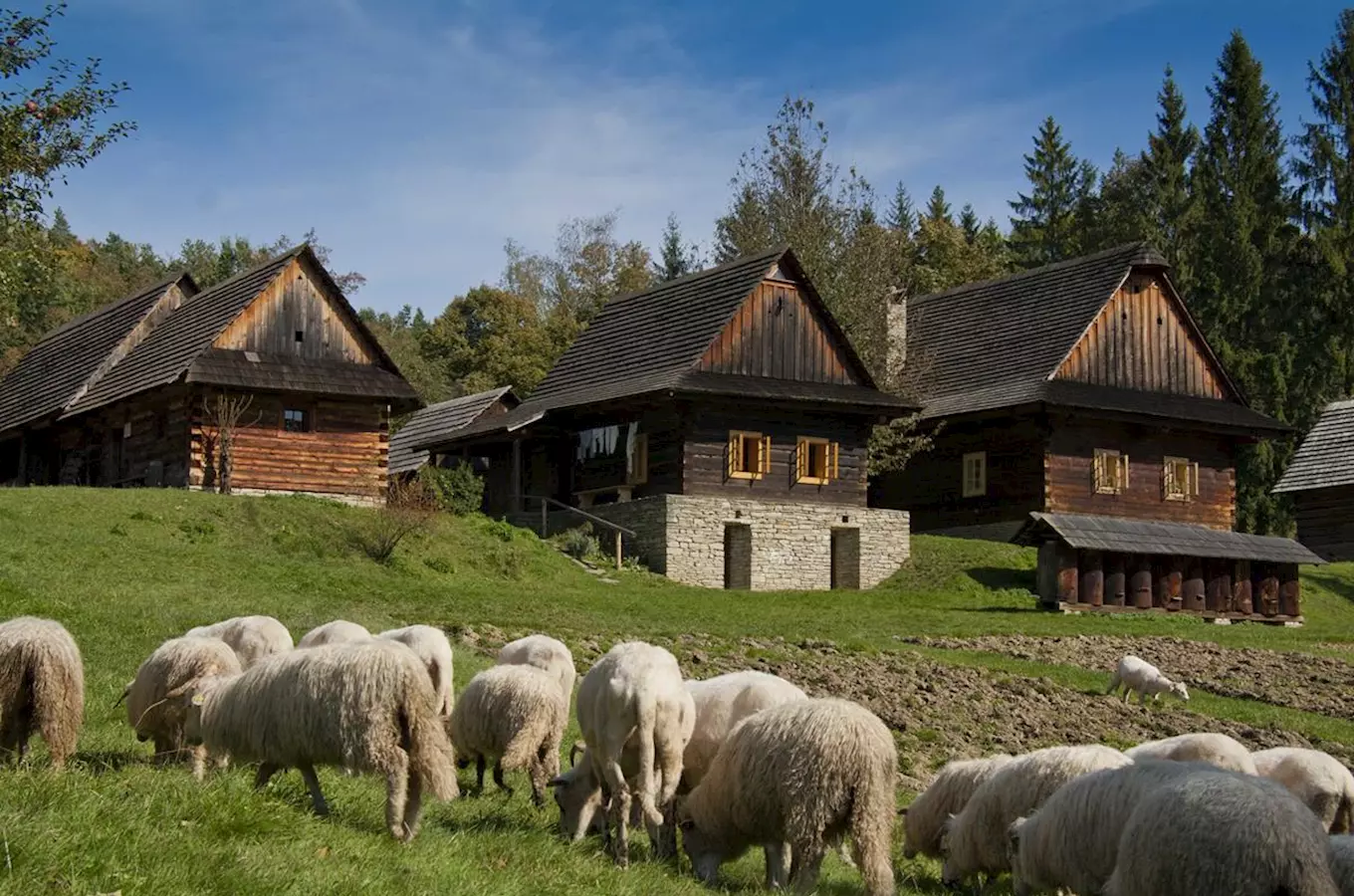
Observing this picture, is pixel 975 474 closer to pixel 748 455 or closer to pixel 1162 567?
pixel 748 455

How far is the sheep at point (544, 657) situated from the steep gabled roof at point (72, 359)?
100ft

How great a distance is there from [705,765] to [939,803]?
177 cm

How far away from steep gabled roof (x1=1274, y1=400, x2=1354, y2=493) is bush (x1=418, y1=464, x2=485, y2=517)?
25.3 m

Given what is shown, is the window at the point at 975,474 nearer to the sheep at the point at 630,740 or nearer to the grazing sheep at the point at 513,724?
the grazing sheep at the point at 513,724

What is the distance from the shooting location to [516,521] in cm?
4231

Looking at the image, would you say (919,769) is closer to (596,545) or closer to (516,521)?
(596,545)

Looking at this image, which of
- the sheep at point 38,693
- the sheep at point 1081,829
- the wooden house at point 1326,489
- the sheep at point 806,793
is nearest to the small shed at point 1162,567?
the wooden house at point 1326,489

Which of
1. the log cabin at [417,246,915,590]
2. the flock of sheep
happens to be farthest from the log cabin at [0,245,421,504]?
the flock of sheep

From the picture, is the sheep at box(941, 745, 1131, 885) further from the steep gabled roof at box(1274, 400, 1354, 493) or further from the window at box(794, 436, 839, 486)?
the steep gabled roof at box(1274, 400, 1354, 493)

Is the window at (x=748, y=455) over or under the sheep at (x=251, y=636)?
over

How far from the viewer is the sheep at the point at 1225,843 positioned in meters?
8.70

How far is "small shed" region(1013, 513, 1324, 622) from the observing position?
121 feet

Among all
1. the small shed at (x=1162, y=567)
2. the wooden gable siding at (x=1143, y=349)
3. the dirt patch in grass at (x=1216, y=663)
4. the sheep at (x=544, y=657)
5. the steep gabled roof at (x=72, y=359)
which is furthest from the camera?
the wooden gable siding at (x=1143, y=349)

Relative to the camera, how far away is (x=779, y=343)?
42.6 metres
